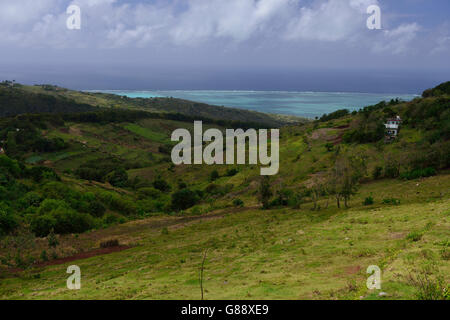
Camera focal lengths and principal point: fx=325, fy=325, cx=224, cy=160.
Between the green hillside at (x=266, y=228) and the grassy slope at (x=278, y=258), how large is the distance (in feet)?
A: 0.22

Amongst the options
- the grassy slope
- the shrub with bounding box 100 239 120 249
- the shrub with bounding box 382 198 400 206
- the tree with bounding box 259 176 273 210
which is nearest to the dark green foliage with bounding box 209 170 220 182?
the tree with bounding box 259 176 273 210

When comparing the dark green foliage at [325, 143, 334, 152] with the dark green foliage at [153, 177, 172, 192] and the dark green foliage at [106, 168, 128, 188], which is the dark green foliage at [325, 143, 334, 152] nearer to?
the dark green foliage at [153, 177, 172, 192]

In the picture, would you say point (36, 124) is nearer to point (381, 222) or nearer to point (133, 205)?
point (133, 205)

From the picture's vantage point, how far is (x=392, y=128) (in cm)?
5081

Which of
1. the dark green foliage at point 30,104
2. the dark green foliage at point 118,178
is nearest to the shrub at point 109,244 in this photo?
the dark green foliage at point 118,178

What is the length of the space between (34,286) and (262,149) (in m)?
57.0

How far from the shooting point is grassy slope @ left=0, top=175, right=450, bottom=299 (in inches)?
397

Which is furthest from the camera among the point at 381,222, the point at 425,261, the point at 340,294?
the point at 381,222

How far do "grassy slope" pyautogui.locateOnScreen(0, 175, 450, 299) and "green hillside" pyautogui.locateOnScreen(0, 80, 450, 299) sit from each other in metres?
0.07

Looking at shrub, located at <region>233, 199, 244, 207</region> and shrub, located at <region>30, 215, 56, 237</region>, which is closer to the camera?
shrub, located at <region>30, 215, 56, 237</region>

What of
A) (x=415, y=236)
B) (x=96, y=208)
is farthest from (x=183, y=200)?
(x=415, y=236)

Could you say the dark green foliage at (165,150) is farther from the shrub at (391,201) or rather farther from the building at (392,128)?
the shrub at (391,201)

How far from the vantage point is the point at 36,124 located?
10775cm

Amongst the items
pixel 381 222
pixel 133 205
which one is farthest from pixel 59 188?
pixel 381 222
